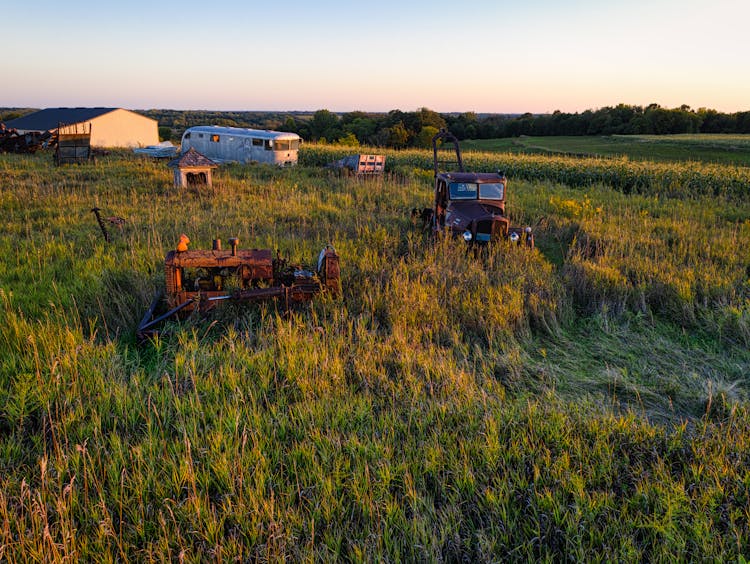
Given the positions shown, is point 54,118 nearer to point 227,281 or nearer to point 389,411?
point 227,281

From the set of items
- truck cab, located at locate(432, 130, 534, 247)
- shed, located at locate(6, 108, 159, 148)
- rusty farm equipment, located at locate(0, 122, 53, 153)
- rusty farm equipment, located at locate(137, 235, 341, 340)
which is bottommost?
rusty farm equipment, located at locate(137, 235, 341, 340)

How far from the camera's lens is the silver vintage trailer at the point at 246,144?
26547mm

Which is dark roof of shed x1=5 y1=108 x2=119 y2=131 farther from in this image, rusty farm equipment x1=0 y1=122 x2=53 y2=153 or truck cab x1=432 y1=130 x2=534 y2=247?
truck cab x1=432 y1=130 x2=534 y2=247

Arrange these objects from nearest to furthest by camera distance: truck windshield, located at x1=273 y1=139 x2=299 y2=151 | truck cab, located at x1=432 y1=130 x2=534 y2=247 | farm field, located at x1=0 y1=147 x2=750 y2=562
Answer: farm field, located at x1=0 y1=147 x2=750 y2=562 → truck cab, located at x1=432 y1=130 x2=534 y2=247 → truck windshield, located at x1=273 y1=139 x2=299 y2=151

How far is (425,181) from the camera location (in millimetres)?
19109

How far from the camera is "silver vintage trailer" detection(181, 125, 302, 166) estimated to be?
2655 centimetres

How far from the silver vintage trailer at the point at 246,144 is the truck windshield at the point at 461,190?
19543 millimetres

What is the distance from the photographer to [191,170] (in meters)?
14.9

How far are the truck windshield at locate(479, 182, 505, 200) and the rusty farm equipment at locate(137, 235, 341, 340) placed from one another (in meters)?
4.49

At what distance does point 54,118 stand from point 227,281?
170 ft

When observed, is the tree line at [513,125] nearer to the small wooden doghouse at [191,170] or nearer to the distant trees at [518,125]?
the distant trees at [518,125]

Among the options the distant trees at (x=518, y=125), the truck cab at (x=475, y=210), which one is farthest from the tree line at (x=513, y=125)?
the truck cab at (x=475, y=210)

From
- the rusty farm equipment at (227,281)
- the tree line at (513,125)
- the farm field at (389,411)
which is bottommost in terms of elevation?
the farm field at (389,411)

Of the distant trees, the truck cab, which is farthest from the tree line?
the truck cab
